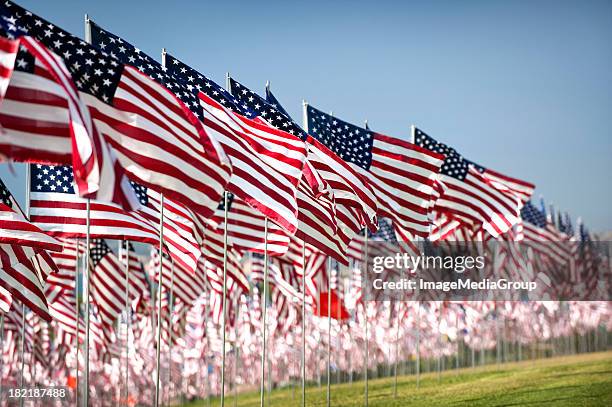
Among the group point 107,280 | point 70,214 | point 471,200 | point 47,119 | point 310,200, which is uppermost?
point 471,200

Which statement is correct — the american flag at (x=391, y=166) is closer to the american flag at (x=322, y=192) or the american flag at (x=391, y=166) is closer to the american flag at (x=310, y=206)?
the american flag at (x=322, y=192)

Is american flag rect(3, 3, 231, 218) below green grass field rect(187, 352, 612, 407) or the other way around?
the other way around

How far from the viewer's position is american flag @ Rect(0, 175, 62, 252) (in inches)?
529

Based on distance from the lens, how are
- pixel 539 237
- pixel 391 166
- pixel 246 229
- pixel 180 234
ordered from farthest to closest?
pixel 539 237, pixel 246 229, pixel 391 166, pixel 180 234

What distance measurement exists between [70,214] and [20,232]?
2.58ft

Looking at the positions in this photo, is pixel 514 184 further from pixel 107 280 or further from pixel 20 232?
pixel 20 232

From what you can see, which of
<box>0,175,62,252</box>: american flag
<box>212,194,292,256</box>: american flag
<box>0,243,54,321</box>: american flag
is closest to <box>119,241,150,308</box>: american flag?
<box>212,194,292,256</box>: american flag

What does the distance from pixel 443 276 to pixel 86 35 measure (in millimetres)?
24649

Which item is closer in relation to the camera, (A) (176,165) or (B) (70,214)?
(A) (176,165)

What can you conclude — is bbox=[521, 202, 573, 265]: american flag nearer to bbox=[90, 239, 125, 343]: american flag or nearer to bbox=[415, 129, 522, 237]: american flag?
bbox=[415, 129, 522, 237]: american flag

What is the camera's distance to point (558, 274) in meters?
44.9

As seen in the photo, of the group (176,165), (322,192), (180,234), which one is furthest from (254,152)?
(176,165)

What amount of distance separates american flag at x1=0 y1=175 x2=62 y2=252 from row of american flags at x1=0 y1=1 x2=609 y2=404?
0.07 ft

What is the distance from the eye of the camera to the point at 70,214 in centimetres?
1363
